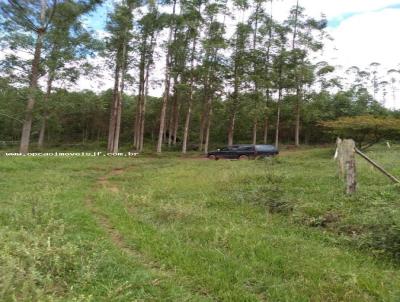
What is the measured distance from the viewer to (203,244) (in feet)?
18.7

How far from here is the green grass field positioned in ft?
13.1

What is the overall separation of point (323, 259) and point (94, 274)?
3001mm

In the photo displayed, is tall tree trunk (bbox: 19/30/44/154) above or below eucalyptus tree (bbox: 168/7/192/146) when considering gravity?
below

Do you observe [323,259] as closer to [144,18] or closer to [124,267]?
[124,267]

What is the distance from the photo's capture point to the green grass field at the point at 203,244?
13.1ft

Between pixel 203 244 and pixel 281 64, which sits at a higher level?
pixel 281 64

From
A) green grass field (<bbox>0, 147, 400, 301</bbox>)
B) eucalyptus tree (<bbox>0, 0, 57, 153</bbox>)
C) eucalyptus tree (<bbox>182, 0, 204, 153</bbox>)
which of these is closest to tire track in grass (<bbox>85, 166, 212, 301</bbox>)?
green grass field (<bbox>0, 147, 400, 301</bbox>)

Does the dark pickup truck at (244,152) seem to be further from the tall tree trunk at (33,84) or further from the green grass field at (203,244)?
the green grass field at (203,244)

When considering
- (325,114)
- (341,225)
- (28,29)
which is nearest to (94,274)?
(341,225)

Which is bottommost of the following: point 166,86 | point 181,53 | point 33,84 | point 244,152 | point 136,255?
point 136,255

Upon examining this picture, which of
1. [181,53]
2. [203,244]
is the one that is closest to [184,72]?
[181,53]

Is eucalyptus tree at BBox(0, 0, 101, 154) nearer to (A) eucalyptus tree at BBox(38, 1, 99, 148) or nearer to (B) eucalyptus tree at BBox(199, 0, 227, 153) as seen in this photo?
(A) eucalyptus tree at BBox(38, 1, 99, 148)

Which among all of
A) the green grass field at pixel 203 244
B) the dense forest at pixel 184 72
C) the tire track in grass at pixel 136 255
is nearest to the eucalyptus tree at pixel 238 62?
the dense forest at pixel 184 72

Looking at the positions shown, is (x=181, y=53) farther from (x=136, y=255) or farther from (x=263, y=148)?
(x=136, y=255)
